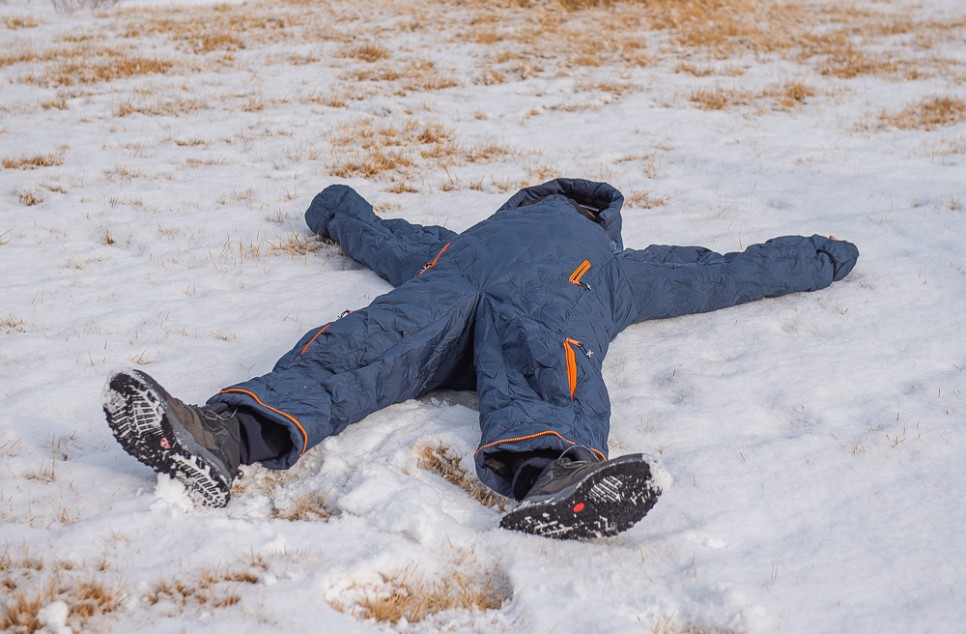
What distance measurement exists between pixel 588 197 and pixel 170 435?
2.95 meters

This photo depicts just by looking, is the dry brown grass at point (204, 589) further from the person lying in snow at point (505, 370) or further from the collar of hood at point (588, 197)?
the collar of hood at point (588, 197)

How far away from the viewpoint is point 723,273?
4.74 metres

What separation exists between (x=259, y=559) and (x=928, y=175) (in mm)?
6993

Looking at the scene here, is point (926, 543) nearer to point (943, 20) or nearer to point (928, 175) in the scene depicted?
point (928, 175)

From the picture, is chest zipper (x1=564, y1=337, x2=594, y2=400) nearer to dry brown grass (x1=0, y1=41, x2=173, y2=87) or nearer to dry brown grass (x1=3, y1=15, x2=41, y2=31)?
dry brown grass (x1=0, y1=41, x2=173, y2=87)

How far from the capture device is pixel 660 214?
257 inches

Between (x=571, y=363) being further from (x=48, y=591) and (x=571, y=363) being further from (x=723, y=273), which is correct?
(x=48, y=591)

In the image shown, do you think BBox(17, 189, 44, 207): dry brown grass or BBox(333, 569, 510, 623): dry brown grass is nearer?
BBox(333, 569, 510, 623): dry brown grass

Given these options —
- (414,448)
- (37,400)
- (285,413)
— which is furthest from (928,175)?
(37,400)

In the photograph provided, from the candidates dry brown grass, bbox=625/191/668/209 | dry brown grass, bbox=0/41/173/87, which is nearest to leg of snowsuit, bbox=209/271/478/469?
dry brown grass, bbox=625/191/668/209

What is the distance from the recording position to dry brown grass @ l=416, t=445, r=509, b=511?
3.14 m

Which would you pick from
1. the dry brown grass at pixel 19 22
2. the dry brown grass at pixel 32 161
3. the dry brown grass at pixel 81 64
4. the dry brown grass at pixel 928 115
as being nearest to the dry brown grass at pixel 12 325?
the dry brown grass at pixel 32 161

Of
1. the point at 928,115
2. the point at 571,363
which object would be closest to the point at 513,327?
the point at 571,363

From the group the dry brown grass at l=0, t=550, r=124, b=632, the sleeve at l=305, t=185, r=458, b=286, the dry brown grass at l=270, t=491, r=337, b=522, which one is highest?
the sleeve at l=305, t=185, r=458, b=286
